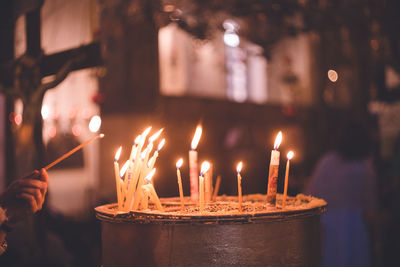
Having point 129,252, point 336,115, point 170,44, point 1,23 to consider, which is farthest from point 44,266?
point 336,115

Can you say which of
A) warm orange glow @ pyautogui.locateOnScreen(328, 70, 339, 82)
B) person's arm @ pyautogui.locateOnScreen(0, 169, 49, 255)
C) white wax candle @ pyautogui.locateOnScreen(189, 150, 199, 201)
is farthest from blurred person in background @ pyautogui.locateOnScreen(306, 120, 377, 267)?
warm orange glow @ pyautogui.locateOnScreen(328, 70, 339, 82)

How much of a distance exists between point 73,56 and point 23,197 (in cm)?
99

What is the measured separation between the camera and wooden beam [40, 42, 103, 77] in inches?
91.4

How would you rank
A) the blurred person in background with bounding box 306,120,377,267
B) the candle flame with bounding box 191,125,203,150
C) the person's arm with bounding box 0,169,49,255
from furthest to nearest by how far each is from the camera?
the blurred person in background with bounding box 306,120,377,267 < the candle flame with bounding box 191,125,203,150 < the person's arm with bounding box 0,169,49,255

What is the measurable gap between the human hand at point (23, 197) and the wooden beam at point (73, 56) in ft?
2.88

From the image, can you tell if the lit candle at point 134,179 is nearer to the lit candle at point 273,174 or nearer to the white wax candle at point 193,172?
the white wax candle at point 193,172

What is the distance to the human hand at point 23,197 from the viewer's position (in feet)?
5.18

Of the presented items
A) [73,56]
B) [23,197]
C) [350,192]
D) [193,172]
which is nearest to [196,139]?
[193,172]

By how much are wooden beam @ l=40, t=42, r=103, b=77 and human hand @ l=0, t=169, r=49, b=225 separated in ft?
2.88

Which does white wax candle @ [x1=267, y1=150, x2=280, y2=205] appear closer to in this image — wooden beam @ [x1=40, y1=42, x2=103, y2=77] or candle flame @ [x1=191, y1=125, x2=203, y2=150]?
candle flame @ [x1=191, y1=125, x2=203, y2=150]

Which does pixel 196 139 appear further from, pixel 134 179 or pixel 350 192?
pixel 350 192

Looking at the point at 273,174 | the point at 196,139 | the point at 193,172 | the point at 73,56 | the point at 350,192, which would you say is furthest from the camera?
the point at 350,192

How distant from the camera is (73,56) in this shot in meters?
2.32

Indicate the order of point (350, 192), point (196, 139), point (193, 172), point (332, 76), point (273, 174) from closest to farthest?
1. point (273, 174)
2. point (196, 139)
3. point (193, 172)
4. point (350, 192)
5. point (332, 76)
